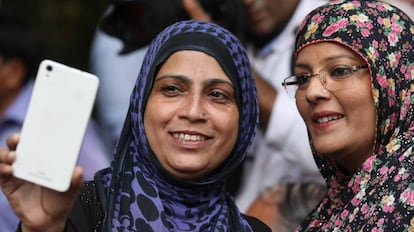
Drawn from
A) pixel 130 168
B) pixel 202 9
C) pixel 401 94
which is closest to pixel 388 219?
pixel 401 94

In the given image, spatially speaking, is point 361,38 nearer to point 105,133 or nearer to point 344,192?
point 344,192

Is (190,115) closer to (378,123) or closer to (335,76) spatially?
(335,76)

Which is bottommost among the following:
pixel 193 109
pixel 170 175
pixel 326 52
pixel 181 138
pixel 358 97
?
pixel 170 175

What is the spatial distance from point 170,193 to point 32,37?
216 centimetres

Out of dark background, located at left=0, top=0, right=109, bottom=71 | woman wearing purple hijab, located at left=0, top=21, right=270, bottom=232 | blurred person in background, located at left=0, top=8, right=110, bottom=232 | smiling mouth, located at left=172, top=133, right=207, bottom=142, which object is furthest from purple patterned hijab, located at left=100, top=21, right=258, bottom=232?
dark background, located at left=0, top=0, right=109, bottom=71

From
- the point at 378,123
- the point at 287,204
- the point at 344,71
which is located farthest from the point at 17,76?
the point at 378,123

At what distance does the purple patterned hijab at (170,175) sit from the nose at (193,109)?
136mm

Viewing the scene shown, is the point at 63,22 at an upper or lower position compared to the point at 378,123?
upper

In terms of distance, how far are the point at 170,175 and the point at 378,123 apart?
72 centimetres

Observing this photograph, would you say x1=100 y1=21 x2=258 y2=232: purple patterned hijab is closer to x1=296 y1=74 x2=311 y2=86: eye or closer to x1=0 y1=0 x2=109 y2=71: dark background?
x1=296 y1=74 x2=311 y2=86: eye

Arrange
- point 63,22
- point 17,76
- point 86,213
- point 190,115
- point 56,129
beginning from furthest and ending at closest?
point 63,22 → point 17,76 → point 190,115 → point 86,213 → point 56,129

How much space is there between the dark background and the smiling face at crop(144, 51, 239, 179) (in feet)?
14.4

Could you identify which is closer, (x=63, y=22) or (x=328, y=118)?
(x=328, y=118)

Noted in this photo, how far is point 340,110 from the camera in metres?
3.83
